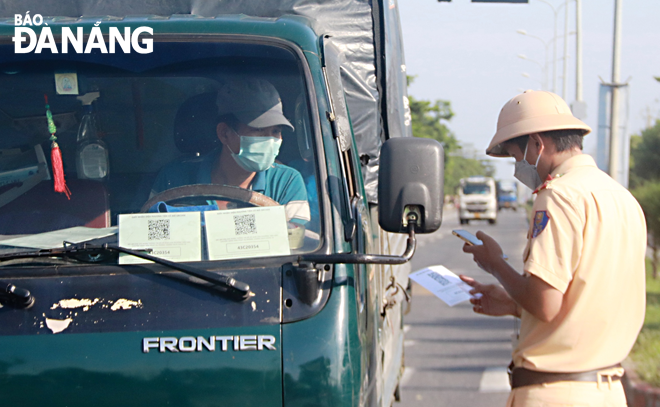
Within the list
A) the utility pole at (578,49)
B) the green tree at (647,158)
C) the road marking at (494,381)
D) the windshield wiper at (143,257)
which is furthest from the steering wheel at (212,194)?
the green tree at (647,158)

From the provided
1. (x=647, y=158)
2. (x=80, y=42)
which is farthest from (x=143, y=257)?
(x=647, y=158)

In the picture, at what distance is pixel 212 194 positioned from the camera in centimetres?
260

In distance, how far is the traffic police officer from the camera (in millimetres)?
2430

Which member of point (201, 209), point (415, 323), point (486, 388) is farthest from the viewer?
point (415, 323)

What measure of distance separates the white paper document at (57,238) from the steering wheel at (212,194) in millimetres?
204

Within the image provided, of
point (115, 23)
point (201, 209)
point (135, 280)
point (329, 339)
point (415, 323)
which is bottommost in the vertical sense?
point (415, 323)

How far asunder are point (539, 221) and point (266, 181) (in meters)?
1.00

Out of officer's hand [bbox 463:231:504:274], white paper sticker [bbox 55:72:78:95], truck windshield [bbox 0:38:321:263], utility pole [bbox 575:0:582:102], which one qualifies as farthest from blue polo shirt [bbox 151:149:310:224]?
utility pole [bbox 575:0:582:102]

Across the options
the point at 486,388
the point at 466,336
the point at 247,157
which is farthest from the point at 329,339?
the point at 466,336

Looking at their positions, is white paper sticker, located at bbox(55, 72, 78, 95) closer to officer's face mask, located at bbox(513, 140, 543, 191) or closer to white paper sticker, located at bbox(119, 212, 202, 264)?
white paper sticker, located at bbox(119, 212, 202, 264)

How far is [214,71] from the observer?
108 inches

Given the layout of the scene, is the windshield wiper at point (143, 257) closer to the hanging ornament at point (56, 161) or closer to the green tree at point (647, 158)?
the hanging ornament at point (56, 161)

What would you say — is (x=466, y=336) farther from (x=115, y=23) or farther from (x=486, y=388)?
(x=115, y=23)

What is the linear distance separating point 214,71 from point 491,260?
127 cm
